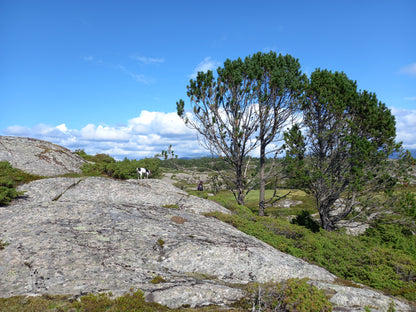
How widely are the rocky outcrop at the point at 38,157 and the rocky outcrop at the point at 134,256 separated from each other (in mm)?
5253

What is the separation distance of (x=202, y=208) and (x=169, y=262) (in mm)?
7795

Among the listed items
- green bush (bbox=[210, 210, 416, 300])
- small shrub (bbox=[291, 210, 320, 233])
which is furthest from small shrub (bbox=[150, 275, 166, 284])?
small shrub (bbox=[291, 210, 320, 233])

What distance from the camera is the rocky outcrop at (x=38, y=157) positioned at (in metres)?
17.9

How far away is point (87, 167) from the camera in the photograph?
844 inches

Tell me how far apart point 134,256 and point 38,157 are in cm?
1591

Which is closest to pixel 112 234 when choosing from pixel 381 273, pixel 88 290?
pixel 88 290

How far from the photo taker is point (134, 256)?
27.2ft

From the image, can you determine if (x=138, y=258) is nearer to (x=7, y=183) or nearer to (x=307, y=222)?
(x=7, y=183)

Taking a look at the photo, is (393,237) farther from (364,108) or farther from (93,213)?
(93,213)

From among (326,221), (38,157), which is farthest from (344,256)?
(38,157)

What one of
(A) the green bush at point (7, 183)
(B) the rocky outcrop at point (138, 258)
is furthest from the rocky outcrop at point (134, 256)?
(A) the green bush at point (7, 183)

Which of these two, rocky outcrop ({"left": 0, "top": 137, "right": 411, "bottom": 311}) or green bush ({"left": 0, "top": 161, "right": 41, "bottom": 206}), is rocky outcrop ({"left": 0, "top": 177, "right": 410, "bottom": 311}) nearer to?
rocky outcrop ({"left": 0, "top": 137, "right": 411, "bottom": 311})

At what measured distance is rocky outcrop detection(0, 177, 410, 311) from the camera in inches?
260

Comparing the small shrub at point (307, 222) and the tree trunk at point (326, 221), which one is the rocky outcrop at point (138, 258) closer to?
the small shrub at point (307, 222)
